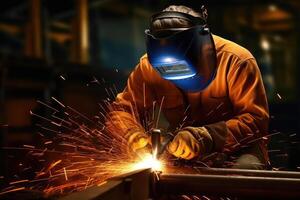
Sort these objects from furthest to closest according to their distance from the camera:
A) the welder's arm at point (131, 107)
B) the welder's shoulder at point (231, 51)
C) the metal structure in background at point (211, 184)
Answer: the welder's arm at point (131, 107) → the welder's shoulder at point (231, 51) → the metal structure in background at point (211, 184)

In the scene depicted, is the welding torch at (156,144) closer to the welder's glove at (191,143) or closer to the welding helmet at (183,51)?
the welder's glove at (191,143)

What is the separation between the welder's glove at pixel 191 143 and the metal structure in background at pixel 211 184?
0.15m

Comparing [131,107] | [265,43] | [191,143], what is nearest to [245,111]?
[191,143]

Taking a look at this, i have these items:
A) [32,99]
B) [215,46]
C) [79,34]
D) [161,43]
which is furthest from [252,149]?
[79,34]

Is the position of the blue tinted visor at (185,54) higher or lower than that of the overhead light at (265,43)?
lower

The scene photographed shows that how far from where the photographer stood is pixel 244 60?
2957 mm

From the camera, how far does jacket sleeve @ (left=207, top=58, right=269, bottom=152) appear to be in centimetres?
286

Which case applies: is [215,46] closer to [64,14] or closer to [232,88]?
[232,88]

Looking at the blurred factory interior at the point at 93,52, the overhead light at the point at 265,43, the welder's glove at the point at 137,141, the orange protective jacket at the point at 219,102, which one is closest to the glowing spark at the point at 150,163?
the welder's glove at the point at 137,141

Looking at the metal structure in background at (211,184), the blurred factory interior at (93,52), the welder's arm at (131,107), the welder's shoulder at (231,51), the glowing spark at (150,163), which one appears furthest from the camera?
the blurred factory interior at (93,52)

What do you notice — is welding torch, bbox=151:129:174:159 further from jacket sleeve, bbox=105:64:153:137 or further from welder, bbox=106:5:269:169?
jacket sleeve, bbox=105:64:153:137

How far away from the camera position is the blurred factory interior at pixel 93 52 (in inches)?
237

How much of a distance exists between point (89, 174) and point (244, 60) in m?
1.34

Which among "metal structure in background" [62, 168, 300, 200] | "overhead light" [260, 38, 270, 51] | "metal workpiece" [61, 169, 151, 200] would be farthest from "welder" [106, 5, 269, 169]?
"overhead light" [260, 38, 270, 51]
